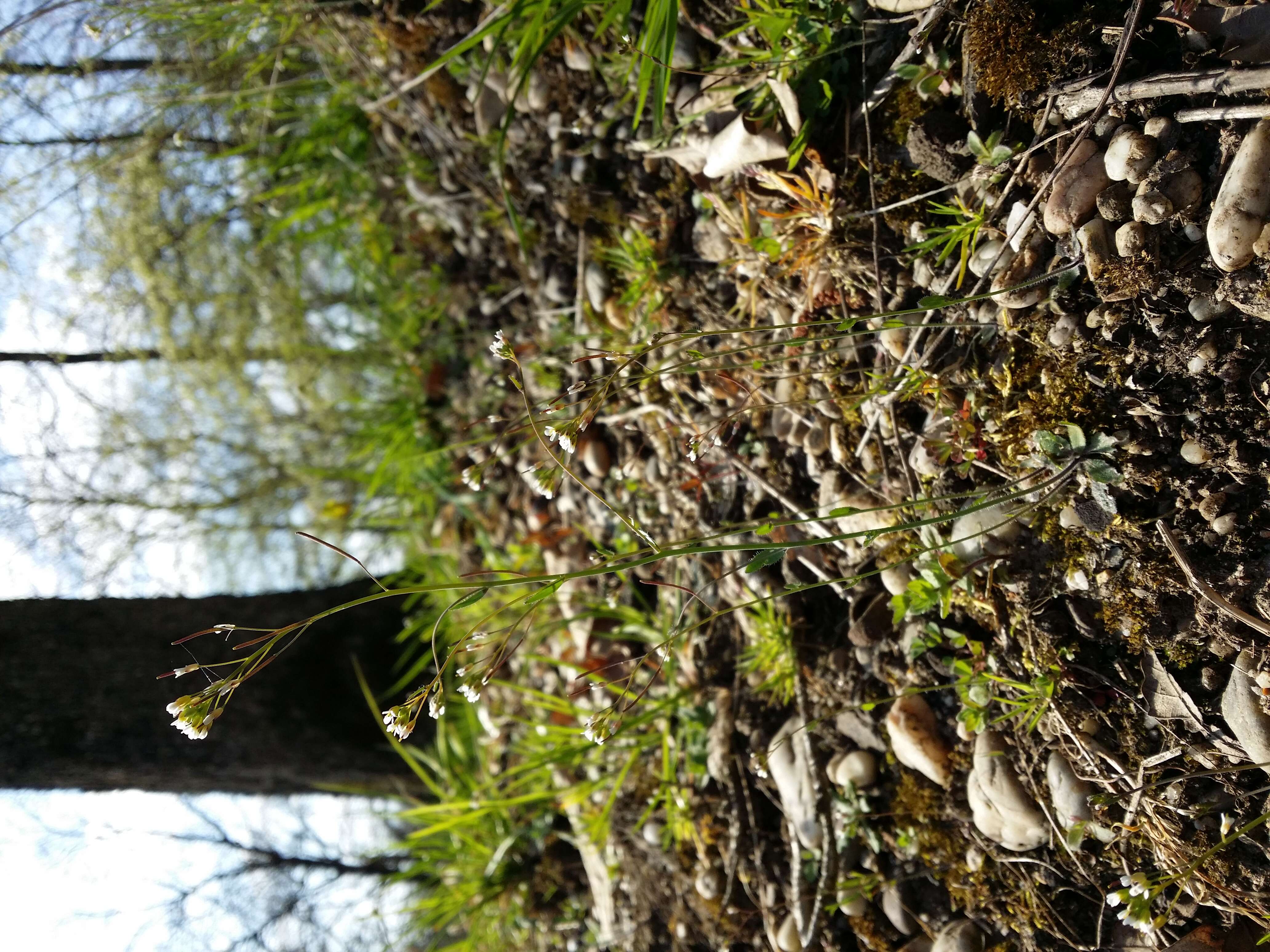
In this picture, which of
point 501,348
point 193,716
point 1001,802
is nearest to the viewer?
point 193,716

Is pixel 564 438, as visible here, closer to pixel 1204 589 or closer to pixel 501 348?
pixel 501 348

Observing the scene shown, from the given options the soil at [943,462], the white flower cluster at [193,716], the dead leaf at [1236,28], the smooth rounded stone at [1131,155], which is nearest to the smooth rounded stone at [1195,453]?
the soil at [943,462]

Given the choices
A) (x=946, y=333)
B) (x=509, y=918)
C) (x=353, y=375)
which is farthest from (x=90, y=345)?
(x=946, y=333)

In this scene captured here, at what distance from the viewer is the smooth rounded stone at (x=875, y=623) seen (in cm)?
134

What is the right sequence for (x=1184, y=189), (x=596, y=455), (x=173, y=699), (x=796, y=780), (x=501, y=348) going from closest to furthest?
(x=1184, y=189)
(x=501, y=348)
(x=796, y=780)
(x=596, y=455)
(x=173, y=699)

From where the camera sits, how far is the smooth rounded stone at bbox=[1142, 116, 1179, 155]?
936 mm

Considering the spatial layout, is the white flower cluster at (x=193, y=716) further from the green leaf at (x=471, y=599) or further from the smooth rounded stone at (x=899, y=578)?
the smooth rounded stone at (x=899, y=578)

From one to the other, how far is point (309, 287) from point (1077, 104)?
2649 mm

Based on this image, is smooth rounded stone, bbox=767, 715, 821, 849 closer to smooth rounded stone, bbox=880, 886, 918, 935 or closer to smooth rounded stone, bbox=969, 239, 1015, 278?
smooth rounded stone, bbox=880, 886, 918, 935

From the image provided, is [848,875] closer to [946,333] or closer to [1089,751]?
[1089,751]

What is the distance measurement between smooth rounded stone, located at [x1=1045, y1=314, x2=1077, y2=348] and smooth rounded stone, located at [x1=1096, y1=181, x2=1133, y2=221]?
0.13 metres

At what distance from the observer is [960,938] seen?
1.21 m

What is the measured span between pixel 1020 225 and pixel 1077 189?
8 cm

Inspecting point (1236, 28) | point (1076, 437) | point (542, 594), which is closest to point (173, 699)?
point (542, 594)
